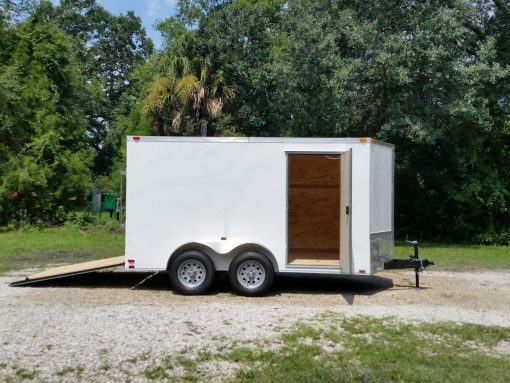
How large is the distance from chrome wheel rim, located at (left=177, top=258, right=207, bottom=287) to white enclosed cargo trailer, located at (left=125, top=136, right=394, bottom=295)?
0.02 meters

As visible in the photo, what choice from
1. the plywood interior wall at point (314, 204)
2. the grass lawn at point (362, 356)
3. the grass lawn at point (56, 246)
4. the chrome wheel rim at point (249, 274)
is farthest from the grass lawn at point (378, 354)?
the grass lawn at point (56, 246)

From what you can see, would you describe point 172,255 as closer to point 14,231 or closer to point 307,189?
point 307,189

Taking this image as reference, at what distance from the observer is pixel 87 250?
50.8ft

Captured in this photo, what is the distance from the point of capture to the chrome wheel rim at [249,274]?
30.5 ft

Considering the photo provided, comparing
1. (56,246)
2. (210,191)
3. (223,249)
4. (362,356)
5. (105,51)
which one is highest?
(105,51)

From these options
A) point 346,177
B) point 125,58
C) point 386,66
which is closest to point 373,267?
point 346,177

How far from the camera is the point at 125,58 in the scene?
46.8m

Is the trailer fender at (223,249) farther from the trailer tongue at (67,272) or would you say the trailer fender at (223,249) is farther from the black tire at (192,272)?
the trailer tongue at (67,272)

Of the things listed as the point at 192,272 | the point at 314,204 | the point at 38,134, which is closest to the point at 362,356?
the point at 192,272

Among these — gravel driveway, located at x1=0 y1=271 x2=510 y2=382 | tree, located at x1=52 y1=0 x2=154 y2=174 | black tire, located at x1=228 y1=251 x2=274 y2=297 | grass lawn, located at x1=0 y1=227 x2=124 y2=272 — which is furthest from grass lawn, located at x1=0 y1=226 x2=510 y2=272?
tree, located at x1=52 y1=0 x2=154 y2=174

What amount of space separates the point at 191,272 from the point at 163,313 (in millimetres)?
1577

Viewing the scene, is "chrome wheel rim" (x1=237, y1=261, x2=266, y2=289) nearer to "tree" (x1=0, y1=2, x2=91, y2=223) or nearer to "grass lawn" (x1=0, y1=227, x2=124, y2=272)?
"grass lawn" (x1=0, y1=227, x2=124, y2=272)

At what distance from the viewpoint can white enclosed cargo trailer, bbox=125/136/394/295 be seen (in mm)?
9242

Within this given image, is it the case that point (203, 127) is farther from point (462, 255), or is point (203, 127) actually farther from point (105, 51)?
point (105, 51)
